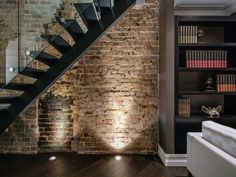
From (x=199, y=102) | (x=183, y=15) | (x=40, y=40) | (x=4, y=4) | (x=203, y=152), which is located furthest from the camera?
(x=199, y=102)

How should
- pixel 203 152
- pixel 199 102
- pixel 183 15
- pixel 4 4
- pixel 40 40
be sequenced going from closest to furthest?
1. pixel 203 152
2. pixel 40 40
3. pixel 4 4
4. pixel 183 15
5. pixel 199 102

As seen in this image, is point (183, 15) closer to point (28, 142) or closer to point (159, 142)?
point (159, 142)

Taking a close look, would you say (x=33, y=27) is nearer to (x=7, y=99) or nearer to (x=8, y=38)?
(x=8, y=38)

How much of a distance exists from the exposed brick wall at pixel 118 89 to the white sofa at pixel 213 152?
5.65ft

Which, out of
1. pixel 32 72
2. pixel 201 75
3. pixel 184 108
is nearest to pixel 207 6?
pixel 201 75

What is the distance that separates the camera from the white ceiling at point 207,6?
13.7ft

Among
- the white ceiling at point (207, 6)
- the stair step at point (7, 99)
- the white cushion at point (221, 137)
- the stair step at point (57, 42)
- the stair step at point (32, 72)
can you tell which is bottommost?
the white cushion at point (221, 137)

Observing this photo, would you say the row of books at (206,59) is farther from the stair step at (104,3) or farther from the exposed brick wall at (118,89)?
the stair step at (104,3)

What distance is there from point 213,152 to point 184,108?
1.92m

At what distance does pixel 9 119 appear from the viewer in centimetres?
391

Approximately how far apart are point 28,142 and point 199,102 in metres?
3.17

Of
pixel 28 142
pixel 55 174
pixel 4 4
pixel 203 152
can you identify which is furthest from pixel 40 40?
pixel 203 152

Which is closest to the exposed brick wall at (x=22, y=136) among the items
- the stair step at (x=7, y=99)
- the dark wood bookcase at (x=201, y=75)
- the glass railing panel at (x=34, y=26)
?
the stair step at (x=7, y=99)

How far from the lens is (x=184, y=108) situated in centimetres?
455
